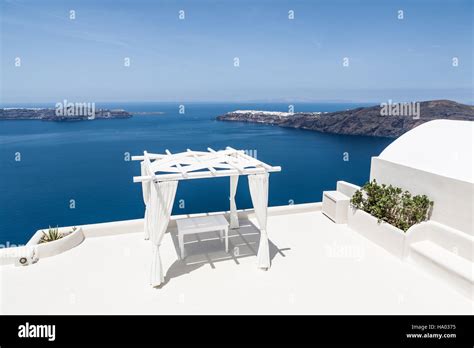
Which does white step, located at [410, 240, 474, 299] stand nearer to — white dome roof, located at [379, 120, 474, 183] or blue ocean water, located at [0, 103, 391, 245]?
white dome roof, located at [379, 120, 474, 183]

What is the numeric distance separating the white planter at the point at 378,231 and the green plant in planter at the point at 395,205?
17 centimetres

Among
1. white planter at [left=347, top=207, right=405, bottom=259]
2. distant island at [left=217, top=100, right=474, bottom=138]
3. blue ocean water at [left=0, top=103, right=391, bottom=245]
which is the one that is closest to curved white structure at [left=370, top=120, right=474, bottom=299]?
white planter at [left=347, top=207, right=405, bottom=259]

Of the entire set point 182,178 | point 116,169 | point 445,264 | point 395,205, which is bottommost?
point 116,169

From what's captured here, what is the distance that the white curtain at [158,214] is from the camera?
4910 millimetres

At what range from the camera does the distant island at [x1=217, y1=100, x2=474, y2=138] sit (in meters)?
42.1

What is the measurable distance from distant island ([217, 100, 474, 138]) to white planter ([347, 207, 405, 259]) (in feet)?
105

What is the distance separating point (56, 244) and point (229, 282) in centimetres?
375

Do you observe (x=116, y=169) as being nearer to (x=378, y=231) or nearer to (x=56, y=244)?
(x=56, y=244)

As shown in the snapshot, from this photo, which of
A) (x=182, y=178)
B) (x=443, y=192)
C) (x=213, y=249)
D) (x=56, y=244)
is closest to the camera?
(x=182, y=178)

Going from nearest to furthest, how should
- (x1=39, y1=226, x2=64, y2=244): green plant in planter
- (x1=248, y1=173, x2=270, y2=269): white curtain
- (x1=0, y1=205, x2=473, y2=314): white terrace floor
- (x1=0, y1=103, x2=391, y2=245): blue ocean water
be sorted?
(x1=0, y1=205, x2=473, y2=314): white terrace floor < (x1=248, y1=173, x2=270, y2=269): white curtain < (x1=39, y1=226, x2=64, y2=244): green plant in planter < (x1=0, y1=103, x2=391, y2=245): blue ocean water

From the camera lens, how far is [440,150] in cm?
693

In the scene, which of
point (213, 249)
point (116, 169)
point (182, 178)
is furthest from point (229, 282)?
point (116, 169)

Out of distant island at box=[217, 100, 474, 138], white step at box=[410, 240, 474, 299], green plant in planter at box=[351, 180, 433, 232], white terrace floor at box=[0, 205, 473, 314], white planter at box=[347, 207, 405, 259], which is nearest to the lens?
white terrace floor at box=[0, 205, 473, 314]
